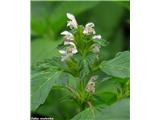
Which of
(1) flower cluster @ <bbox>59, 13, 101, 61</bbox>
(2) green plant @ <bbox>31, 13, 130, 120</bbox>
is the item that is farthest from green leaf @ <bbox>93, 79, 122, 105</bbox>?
(1) flower cluster @ <bbox>59, 13, 101, 61</bbox>

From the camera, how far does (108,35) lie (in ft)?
6.78

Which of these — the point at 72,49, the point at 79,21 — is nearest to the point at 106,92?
the point at 72,49

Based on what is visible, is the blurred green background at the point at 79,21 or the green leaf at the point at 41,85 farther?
the blurred green background at the point at 79,21

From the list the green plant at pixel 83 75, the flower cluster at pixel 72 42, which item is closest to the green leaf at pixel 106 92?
the green plant at pixel 83 75

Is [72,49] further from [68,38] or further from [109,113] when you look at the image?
[109,113]

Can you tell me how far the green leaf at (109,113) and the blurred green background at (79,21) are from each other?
23cm

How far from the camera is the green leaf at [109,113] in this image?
5.18ft

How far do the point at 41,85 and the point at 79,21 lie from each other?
34cm

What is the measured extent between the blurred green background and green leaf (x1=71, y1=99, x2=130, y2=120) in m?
0.23

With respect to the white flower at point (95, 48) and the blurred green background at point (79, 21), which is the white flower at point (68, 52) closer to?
the white flower at point (95, 48)
